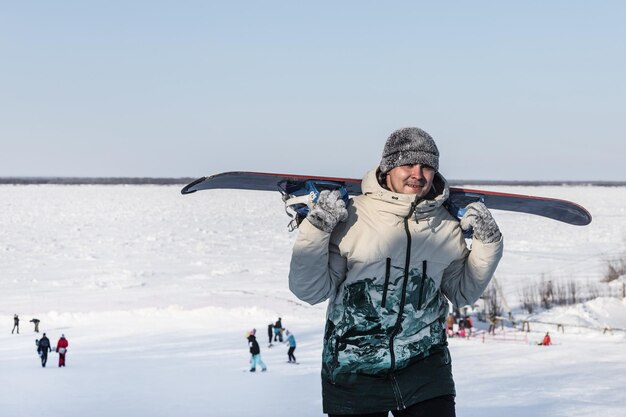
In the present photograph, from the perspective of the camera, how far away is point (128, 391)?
12.6 m

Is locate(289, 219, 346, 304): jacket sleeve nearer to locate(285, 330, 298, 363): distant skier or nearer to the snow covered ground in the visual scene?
the snow covered ground

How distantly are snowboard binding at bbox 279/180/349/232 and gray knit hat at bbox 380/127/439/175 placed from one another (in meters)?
0.22

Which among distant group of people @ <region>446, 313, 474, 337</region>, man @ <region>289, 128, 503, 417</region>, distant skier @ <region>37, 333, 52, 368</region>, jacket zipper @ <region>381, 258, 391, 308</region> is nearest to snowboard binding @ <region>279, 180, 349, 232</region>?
man @ <region>289, 128, 503, 417</region>

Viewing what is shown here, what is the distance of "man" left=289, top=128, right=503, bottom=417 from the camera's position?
286 cm

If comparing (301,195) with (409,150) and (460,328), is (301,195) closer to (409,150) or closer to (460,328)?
(409,150)

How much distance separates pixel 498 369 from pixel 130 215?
2217 inches

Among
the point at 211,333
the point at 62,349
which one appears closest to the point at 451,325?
the point at 211,333

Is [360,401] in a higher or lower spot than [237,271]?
higher

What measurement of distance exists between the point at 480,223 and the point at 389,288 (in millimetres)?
442

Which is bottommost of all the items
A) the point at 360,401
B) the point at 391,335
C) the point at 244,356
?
the point at 244,356

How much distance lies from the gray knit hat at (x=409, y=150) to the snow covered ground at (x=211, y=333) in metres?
7.85

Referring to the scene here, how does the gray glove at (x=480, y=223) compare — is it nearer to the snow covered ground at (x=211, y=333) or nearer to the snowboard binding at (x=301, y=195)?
the snowboard binding at (x=301, y=195)

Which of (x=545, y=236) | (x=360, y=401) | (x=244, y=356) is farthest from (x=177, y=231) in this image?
(x=360, y=401)

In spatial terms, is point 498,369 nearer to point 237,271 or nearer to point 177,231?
point 237,271
